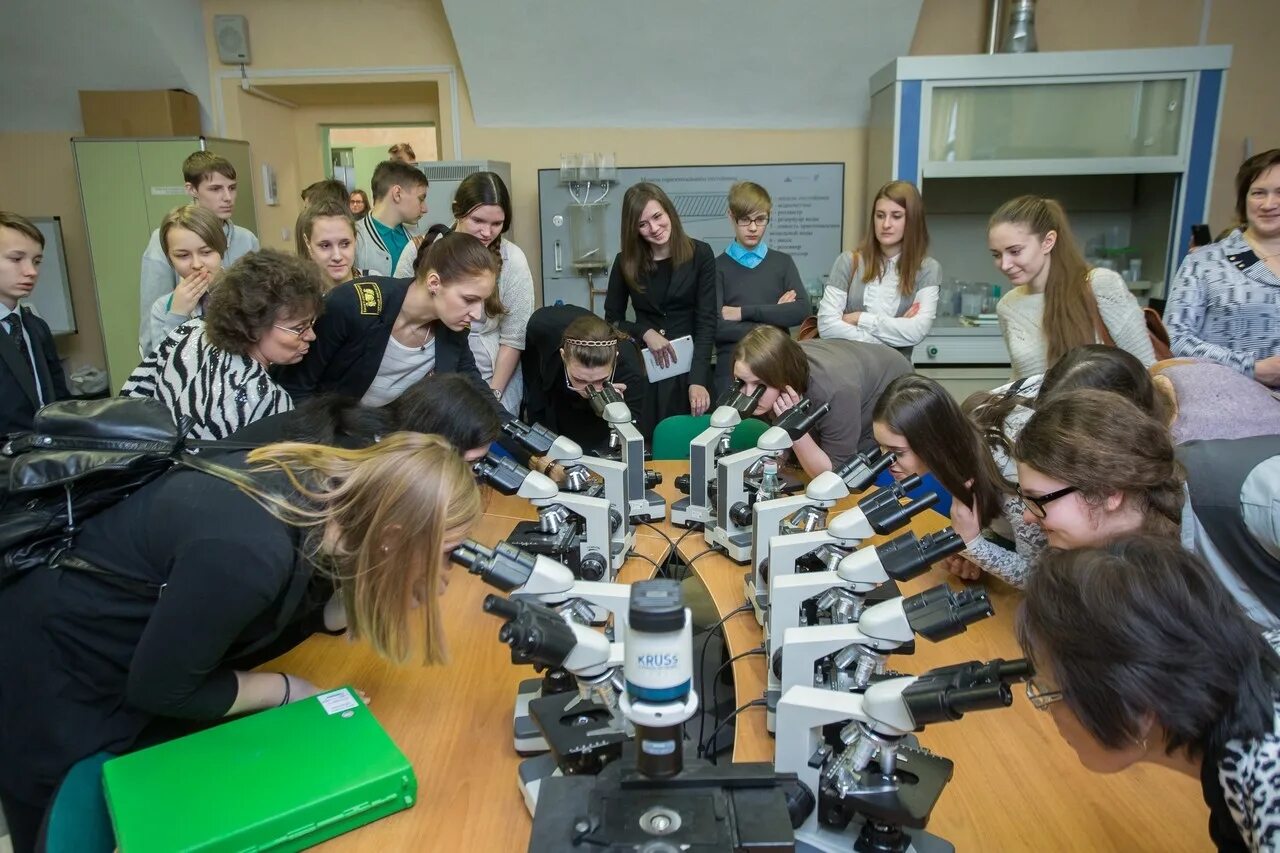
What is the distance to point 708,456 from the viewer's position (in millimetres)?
1999

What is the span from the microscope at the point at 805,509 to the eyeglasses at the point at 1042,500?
27 cm

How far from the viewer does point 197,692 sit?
1119 mm

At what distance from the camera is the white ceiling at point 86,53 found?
12.8 ft

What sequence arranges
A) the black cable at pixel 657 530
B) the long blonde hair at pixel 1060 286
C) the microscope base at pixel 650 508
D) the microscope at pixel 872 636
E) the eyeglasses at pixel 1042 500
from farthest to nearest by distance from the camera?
the long blonde hair at pixel 1060 286 → the microscope base at pixel 650 508 → the black cable at pixel 657 530 → the eyeglasses at pixel 1042 500 → the microscope at pixel 872 636

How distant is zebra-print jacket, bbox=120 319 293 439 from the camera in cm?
175

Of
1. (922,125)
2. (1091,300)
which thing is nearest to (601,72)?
(922,125)

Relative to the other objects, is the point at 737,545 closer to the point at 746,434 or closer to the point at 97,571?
the point at 746,434

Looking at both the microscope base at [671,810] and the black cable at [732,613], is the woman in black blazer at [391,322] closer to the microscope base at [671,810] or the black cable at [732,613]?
the black cable at [732,613]

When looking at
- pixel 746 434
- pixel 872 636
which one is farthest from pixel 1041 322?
pixel 872 636

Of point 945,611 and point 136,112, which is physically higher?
point 136,112

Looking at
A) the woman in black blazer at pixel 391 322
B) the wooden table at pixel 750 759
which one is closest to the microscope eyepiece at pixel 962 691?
the wooden table at pixel 750 759

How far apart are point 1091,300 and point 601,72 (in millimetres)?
2828

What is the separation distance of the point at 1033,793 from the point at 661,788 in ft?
2.03

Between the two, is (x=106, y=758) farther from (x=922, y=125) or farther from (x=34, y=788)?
(x=922, y=125)
